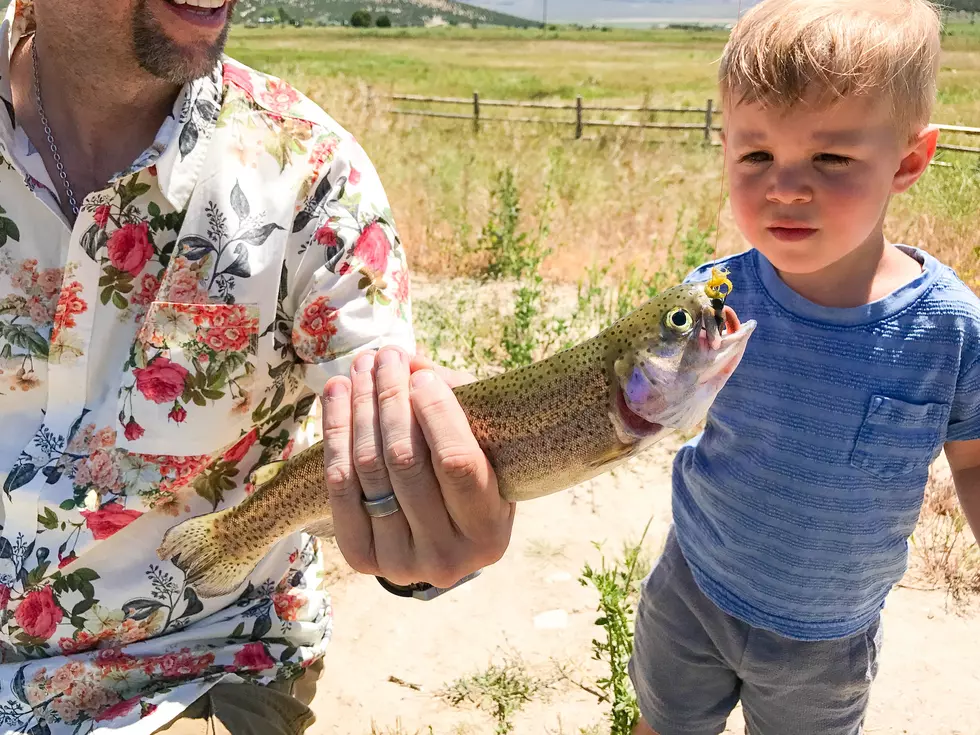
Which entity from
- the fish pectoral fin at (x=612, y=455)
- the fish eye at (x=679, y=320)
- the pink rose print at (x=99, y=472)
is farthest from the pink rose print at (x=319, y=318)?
the fish eye at (x=679, y=320)

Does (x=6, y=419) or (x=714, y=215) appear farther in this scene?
(x=714, y=215)

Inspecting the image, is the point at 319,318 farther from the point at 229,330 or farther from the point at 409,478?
the point at 409,478

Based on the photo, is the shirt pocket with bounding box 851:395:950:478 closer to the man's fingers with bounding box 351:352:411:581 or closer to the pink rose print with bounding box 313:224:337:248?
the man's fingers with bounding box 351:352:411:581

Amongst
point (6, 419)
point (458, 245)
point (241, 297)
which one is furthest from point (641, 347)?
point (458, 245)

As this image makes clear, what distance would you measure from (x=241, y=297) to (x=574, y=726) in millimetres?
2188

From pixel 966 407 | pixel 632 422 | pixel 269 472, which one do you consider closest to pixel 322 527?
pixel 269 472

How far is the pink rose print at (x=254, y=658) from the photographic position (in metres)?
2.29

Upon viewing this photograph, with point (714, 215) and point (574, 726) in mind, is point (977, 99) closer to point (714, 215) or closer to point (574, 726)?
point (714, 215)

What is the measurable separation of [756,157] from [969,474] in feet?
3.18

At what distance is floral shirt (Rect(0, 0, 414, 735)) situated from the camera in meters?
2.12

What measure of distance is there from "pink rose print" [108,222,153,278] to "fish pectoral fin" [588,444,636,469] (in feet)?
4.35

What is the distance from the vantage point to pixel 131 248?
2150 mm

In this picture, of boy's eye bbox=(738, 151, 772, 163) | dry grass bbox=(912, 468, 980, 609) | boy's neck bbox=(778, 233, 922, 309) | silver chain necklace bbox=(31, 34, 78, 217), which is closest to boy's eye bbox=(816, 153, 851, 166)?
boy's eye bbox=(738, 151, 772, 163)

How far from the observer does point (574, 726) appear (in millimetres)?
3289
